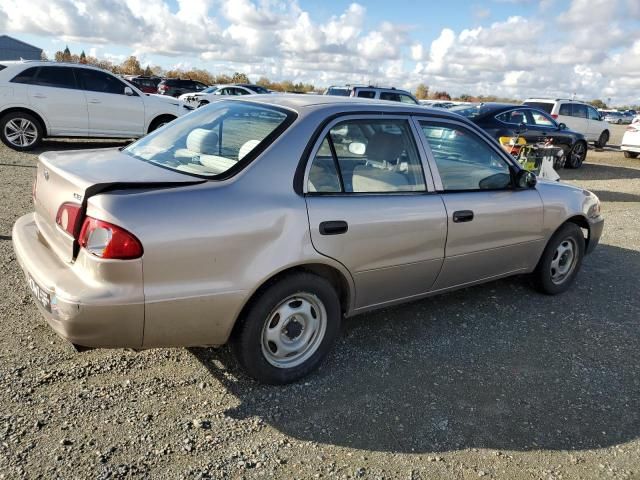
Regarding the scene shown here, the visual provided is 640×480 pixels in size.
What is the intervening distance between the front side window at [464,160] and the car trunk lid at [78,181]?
5.87 ft

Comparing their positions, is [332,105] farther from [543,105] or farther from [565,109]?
[565,109]

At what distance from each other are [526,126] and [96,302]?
12.2 metres

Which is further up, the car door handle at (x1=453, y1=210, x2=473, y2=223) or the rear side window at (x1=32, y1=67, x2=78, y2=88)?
the rear side window at (x1=32, y1=67, x2=78, y2=88)

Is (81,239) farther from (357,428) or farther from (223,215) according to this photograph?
(357,428)

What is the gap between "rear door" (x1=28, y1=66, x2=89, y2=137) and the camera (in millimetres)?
10344

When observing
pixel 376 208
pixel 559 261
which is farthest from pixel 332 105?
pixel 559 261

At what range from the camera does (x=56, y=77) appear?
1055 centimetres

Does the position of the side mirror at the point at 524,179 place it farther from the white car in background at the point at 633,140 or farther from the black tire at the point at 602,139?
the black tire at the point at 602,139

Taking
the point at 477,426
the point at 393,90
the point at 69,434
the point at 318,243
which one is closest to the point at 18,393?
the point at 69,434

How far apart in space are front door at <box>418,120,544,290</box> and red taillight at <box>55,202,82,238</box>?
7.38 ft

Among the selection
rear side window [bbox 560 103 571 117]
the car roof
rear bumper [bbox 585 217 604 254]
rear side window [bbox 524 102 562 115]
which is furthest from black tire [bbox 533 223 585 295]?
rear side window [bbox 560 103 571 117]

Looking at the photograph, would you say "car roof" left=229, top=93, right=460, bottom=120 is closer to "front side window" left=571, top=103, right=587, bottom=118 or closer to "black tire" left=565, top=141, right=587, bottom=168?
"black tire" left=565, top=141, right=587, bottom=168

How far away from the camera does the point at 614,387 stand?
3428mm

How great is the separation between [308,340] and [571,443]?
1.56 m
